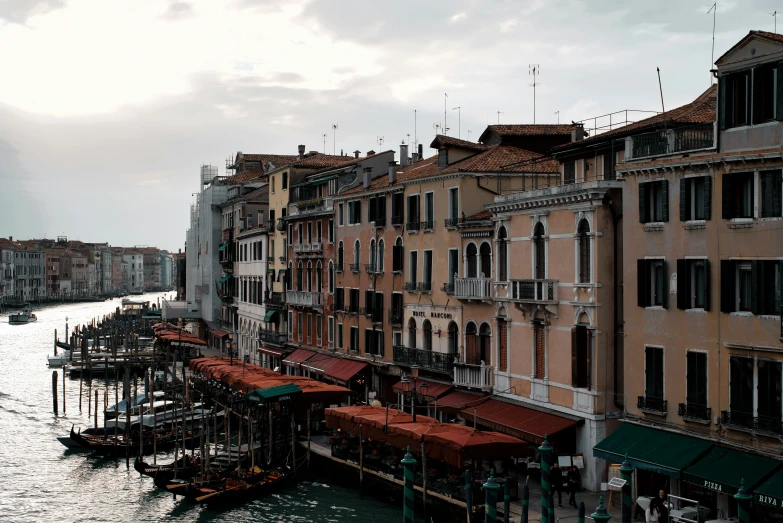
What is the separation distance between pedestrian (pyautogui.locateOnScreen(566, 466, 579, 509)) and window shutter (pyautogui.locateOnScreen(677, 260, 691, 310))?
5.33m

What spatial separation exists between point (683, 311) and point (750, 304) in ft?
6.17

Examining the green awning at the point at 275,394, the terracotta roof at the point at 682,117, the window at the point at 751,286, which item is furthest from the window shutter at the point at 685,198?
the green awning at the point at 275,394

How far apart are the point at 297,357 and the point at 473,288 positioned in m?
18.0

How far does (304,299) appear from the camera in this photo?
48750 mm

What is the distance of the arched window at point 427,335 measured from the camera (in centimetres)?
3653

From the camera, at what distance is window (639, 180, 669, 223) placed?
23.5 meters

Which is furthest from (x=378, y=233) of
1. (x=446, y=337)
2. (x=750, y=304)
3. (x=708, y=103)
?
(x=750, y=304)

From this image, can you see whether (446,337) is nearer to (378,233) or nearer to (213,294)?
(378,233)

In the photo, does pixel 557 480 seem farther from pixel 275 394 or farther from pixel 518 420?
pixel 275 394

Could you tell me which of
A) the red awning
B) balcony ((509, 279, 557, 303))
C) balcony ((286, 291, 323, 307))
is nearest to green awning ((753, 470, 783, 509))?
balcony ((509, 279, 557, 303))

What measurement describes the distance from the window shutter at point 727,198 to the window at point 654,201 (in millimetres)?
1775

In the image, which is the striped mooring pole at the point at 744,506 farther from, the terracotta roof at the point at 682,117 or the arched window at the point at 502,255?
the arched window at the point at 502,255

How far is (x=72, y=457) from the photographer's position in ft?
132

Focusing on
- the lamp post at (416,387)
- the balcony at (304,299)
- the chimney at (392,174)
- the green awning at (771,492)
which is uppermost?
the chimney at (392,174)
